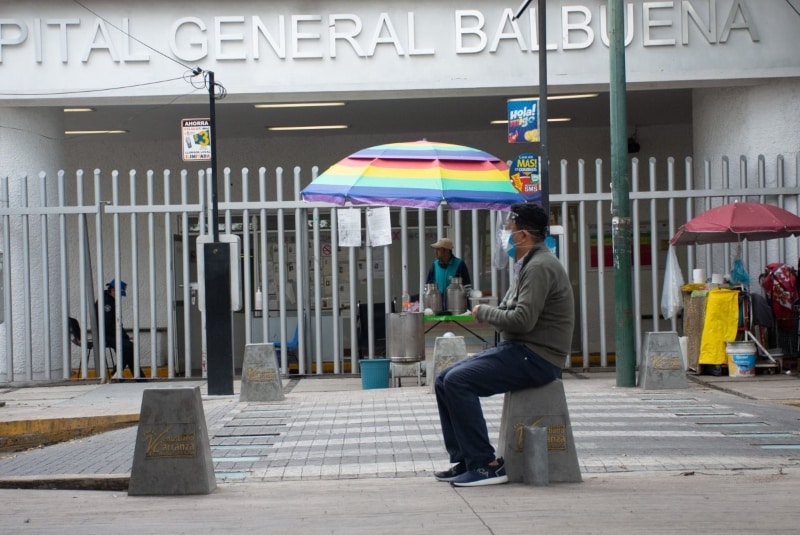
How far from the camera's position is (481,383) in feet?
23.2

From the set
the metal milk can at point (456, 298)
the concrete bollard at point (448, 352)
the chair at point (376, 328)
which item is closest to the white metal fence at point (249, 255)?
the chair at point (376, 328)

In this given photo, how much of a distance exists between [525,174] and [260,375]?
13.8 ft

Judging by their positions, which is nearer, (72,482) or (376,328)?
(72,482)

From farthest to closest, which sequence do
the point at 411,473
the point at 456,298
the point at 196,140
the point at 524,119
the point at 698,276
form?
the point at 698,276 → the point at 524,119 → the point at 196,140 → the point at 456,298 → the point at 411,473

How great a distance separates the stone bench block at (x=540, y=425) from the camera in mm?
7230

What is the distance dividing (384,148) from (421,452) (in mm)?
5722

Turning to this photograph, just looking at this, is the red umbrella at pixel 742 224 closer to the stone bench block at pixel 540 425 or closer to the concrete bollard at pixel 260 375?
the concrete bollard at pixel 260 375

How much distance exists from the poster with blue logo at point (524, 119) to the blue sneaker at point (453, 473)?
276 inches

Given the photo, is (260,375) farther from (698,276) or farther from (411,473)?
(698,276)

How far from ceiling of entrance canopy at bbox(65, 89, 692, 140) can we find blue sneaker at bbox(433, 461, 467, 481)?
9.18 meters

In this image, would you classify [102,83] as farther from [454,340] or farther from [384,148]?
[454,340]

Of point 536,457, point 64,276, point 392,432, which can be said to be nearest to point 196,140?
point 64,276

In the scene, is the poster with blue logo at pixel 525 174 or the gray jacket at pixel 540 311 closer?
the gray jacket at pixel 540 311

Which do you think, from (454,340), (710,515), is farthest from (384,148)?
(710,515)
